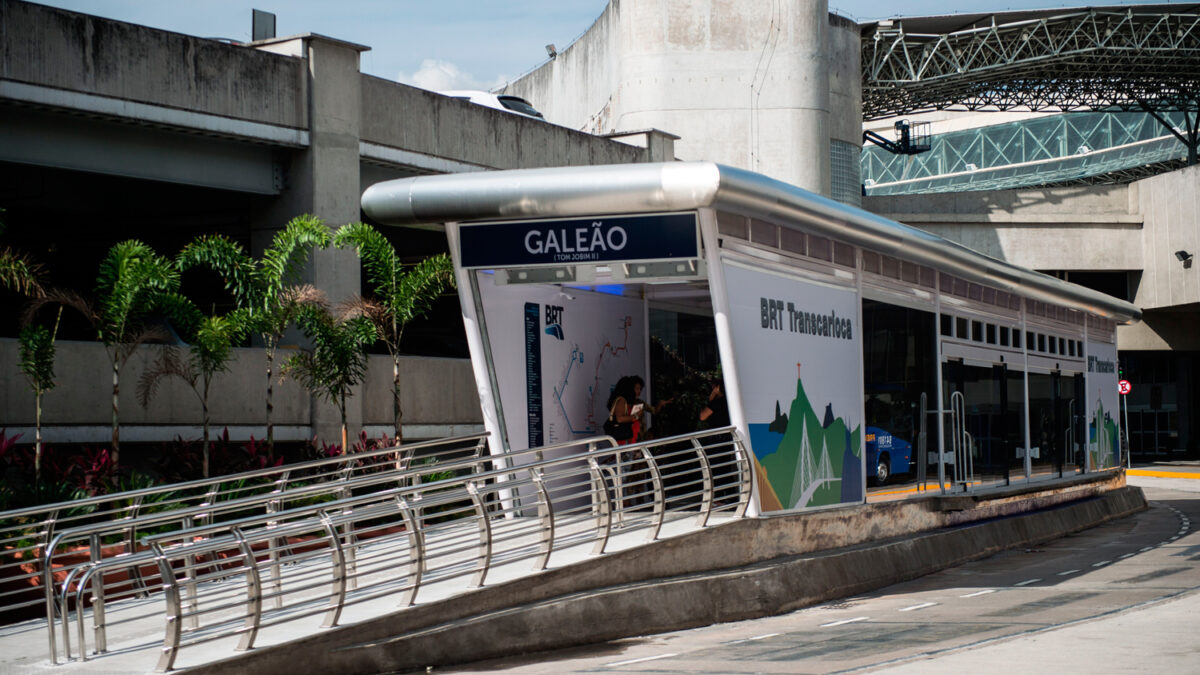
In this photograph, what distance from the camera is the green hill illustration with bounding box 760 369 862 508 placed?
45.0 feet

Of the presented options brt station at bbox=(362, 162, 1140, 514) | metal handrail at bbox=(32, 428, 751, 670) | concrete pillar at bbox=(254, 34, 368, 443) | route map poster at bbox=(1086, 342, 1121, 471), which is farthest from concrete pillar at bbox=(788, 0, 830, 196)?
metal handrail at bbox=(32, 428, 751, 670)

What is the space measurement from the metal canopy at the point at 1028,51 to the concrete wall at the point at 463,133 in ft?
76.7

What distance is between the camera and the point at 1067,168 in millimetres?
71438

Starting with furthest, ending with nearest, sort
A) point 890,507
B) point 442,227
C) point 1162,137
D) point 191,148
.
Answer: point 1162,137 < point 191,148 < point 890,507 < point 442,227

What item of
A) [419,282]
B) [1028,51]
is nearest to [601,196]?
[419,282]

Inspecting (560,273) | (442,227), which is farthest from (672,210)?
(442,227)

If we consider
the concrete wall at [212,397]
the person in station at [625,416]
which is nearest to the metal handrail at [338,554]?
the person in station at [625,416]

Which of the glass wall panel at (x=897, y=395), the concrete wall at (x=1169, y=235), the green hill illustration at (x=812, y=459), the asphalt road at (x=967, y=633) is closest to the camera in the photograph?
the asphalt road at (x=967, y=633)

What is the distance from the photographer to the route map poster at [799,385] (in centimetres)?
1316

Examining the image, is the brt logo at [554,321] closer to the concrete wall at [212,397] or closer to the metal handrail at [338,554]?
the metal handrail at [338,554]

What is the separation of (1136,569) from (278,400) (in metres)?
12.6

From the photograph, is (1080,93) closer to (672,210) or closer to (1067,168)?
(1067,168)

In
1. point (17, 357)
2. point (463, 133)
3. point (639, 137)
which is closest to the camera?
point (17, 357)

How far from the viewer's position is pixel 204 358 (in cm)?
1675
